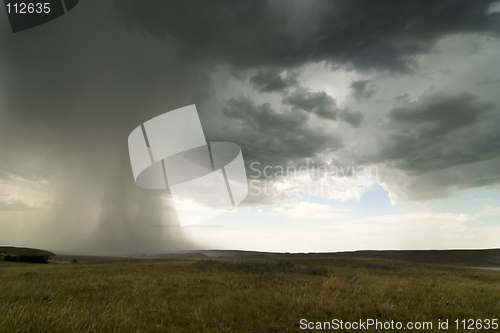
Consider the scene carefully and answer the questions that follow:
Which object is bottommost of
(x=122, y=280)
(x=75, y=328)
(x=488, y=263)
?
(x=488, y=263)

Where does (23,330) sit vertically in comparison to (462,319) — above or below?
above

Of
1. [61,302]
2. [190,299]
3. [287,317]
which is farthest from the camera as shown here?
[190,299]

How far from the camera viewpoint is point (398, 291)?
1218 centimetres

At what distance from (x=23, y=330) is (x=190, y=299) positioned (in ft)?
18.6

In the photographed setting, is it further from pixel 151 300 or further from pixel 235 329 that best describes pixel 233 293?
pixel 235 329

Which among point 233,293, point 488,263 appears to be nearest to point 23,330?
point 233,293

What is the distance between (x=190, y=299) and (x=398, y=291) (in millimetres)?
8612

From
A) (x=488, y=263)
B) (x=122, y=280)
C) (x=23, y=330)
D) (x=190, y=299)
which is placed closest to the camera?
(x=23, y=330)

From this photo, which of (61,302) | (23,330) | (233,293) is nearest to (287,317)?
(233,293)

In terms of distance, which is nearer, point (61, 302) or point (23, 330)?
point (23, 330)

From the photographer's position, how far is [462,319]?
838 centimetres

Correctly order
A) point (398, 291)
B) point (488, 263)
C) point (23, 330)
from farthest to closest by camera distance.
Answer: point (488, 263), point (398, 291), point (23, 330)

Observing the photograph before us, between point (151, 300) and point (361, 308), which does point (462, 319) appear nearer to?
point (361, 308)

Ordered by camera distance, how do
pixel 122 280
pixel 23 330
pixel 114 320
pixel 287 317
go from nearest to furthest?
pixel 23 330 < pixel 114 320 < pixel 287 317 < pixel 122 280
